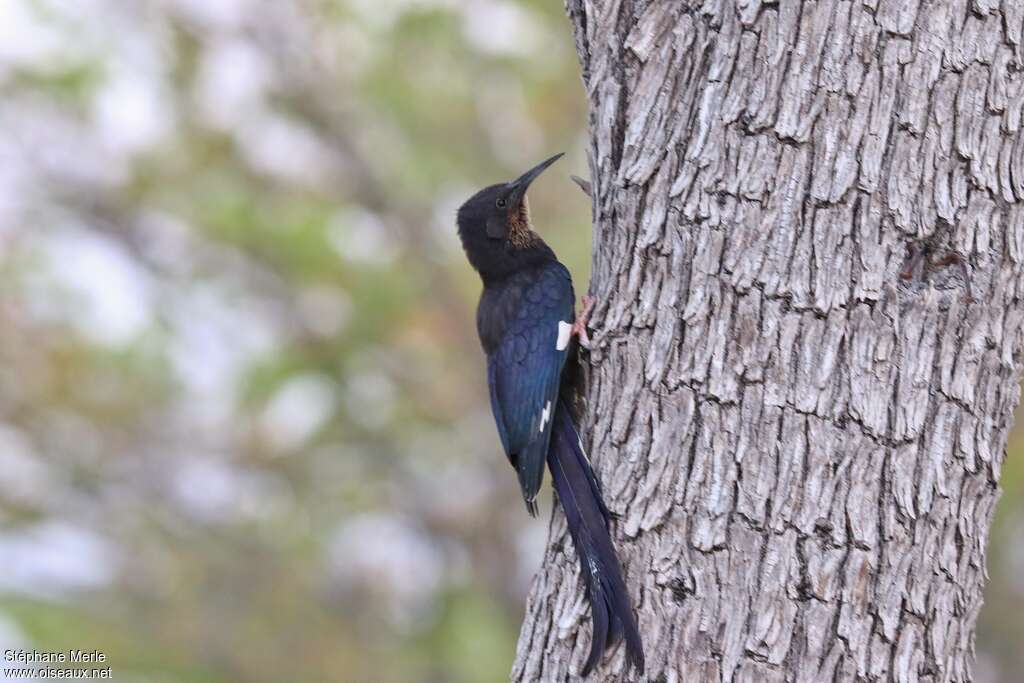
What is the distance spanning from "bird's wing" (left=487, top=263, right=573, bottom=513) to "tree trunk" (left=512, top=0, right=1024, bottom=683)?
65cm

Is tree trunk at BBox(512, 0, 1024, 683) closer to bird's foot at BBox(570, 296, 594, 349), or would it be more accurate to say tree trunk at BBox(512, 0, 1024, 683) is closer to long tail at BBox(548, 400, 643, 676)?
long tail at BBox(548, 400, 643, 676)

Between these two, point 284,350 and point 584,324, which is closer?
point 584,324

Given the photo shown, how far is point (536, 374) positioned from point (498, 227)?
3.42 feet

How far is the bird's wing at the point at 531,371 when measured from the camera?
3047mm

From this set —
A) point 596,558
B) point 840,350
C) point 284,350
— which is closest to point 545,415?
point 596,558

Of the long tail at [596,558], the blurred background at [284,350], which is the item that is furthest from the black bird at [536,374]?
the blurred background at [284,350]

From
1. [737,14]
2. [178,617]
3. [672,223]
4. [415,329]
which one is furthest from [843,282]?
[178,617]

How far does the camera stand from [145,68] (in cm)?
707

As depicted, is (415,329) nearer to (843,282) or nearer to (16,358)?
(16,358)

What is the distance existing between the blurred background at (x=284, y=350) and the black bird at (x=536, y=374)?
2600 millimetres

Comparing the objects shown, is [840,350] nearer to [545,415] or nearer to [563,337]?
[545,415]

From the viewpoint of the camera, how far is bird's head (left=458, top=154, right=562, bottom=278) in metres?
4.10

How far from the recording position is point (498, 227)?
13.5 ft

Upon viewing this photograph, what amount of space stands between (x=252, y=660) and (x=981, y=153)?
21.4 feet
